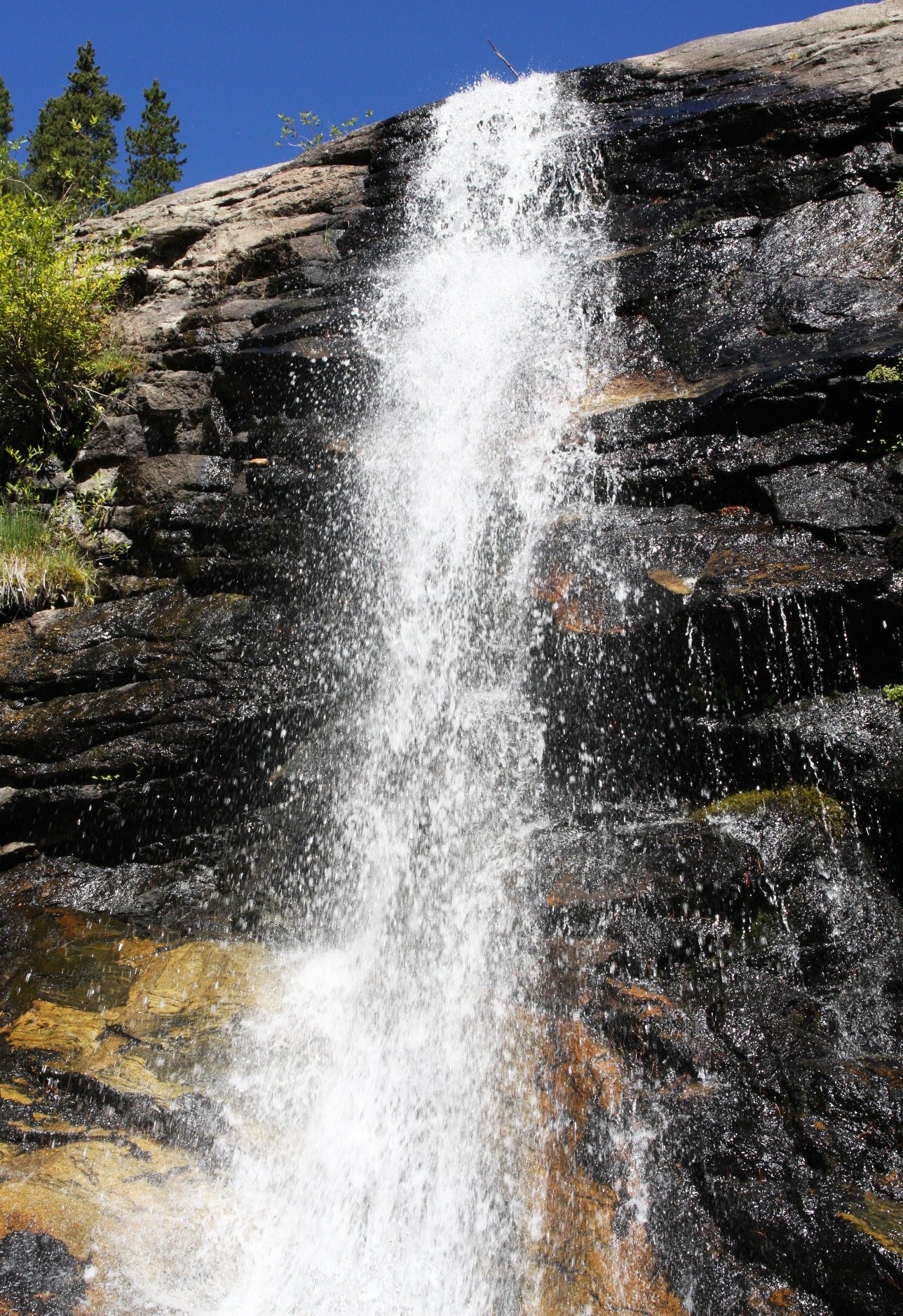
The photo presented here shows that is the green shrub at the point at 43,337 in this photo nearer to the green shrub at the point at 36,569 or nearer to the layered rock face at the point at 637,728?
the layered rock face at the point at 637,728

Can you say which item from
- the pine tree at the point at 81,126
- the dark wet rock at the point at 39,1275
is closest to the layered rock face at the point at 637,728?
the dark wet rock at the point at 39,1275

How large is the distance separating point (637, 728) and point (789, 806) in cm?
96

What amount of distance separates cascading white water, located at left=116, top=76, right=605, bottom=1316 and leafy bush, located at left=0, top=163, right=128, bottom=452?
9.90 feet

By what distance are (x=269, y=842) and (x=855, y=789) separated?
3.42m

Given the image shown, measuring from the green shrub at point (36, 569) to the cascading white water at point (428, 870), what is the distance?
236 centimetres

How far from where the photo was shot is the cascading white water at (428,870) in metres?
3.60

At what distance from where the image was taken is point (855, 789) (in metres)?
4.54

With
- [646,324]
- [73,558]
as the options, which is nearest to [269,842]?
[73,558]

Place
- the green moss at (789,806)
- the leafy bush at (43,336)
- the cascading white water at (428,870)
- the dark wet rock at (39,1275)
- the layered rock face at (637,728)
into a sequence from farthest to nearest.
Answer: the leafy bush at (43,336) < the green moss at (789,806) < the cascading white water at (428,870) < the layered rock face at (637,728) < the dark wet rock at (39,1275)

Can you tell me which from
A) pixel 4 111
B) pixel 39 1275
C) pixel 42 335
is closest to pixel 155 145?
pixel 4 111

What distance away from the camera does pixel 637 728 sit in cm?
510

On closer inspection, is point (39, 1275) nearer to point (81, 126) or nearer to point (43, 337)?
point (43, 337)

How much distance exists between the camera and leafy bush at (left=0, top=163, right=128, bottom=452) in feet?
26.4

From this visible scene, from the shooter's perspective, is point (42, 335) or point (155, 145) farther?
point (155, 145)
